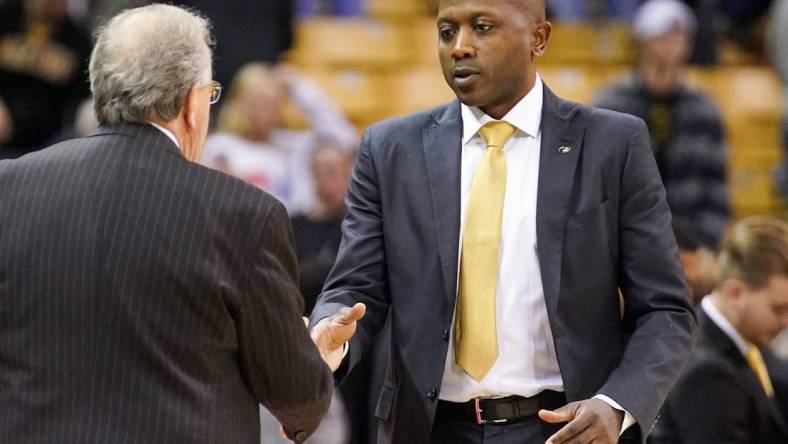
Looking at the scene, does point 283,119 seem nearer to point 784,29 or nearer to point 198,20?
point 784,29

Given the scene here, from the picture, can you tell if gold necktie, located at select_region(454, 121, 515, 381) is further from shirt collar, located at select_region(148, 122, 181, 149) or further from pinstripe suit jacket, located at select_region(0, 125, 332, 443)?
shirt collar, located at select_region(148, 122, 181, 149)

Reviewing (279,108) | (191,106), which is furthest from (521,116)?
(279,108)

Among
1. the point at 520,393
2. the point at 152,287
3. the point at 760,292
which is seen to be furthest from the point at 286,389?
the point at 760,292

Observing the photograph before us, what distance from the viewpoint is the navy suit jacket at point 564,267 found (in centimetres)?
357

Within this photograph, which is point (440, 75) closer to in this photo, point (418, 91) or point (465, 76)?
point (418, 91)

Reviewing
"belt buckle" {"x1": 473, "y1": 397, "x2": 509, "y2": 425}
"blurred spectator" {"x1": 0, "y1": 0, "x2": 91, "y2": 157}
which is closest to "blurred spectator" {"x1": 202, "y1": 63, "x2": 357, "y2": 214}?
"blurred spectator" {"x1": 0, "y1": 0, "x2": 91, "y2": 157}

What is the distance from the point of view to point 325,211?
793 centimetres

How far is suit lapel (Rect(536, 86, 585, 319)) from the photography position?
3.57m

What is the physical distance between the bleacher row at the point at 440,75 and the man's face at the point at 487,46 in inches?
228

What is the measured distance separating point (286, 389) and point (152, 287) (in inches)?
15.3

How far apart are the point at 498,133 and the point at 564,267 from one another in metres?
0.39

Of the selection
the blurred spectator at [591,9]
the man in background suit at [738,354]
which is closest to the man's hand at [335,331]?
the man in background suit at [738,354]

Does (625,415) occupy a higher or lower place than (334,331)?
lower

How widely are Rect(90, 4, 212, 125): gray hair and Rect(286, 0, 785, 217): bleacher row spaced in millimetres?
6216
